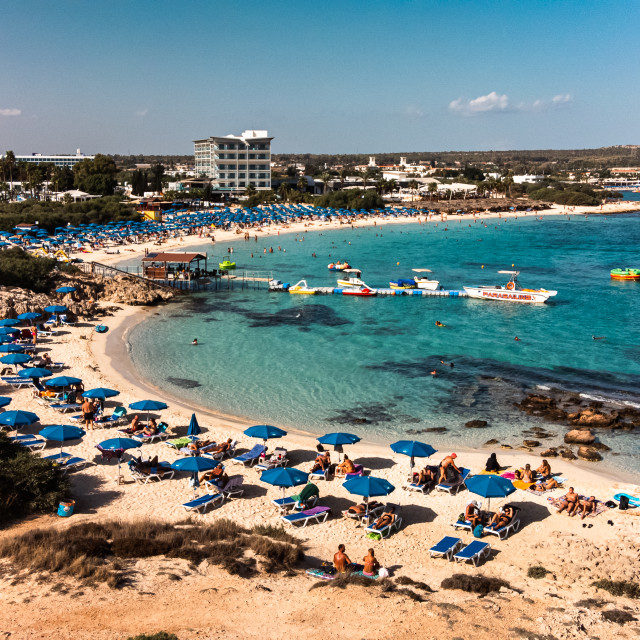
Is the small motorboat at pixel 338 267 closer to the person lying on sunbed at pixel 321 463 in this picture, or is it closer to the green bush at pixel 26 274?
the green bush at pixel 26 274

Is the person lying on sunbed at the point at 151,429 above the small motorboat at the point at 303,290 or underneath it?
underneath

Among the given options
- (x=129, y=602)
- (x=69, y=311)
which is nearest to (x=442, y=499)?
(x=129, y=602)

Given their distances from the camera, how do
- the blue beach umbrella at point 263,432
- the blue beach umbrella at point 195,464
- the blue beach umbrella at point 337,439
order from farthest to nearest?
1. the blue beach umbrella at point 263,432
2. the blue beach umbrella at point 337,439
3. the blue beach umbrella at point 195,464

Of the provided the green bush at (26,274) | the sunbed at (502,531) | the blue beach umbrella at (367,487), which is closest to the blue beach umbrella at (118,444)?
the blue beach umbrella at (367,487)

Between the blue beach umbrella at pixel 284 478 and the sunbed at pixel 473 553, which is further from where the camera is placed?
the blue beach umbrella at pixel 284 478

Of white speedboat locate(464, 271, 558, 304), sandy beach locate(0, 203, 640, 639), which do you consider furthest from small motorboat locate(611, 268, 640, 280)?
sandy beach locate(0, 203, 640, 639)

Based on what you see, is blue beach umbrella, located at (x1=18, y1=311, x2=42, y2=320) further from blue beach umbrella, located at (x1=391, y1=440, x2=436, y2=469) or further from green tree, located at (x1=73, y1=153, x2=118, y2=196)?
green tree, located at (x1=73, y1=153, x2=118, y2=196)

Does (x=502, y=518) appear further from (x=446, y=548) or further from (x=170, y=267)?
(x=170, y=267)

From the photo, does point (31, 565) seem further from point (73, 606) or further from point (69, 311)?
point (69, 311)
